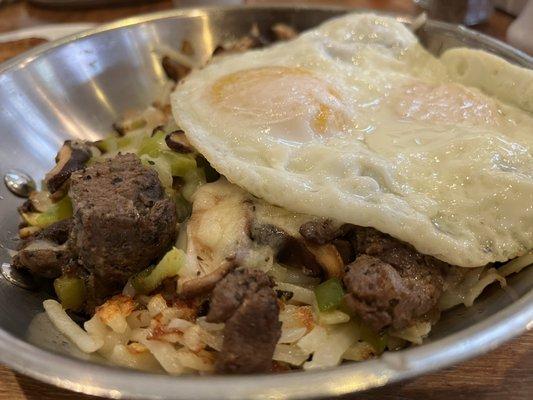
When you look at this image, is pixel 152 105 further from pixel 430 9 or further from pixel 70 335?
pixel 430 9

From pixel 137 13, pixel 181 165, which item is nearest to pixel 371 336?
pixel 181 165

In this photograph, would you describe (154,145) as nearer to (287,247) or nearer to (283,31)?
(287,247)

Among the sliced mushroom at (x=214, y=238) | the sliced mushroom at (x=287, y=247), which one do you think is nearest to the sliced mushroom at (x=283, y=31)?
the sliced mushroom at (x=214, y=238)

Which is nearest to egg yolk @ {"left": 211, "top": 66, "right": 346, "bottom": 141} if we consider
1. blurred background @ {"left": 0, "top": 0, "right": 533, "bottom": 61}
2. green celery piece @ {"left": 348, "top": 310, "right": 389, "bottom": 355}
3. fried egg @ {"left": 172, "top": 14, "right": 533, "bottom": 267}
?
fried egg @ {"left": 172, "top": 14, "right": 533, "bottom": 267}

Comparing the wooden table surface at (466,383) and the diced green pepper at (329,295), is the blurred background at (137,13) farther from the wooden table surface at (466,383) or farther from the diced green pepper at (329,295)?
the diced green pepper at (329,295)

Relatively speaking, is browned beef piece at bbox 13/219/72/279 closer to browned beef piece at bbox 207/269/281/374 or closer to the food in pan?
the food in pan

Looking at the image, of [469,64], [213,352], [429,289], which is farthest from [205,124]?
[469,64]
